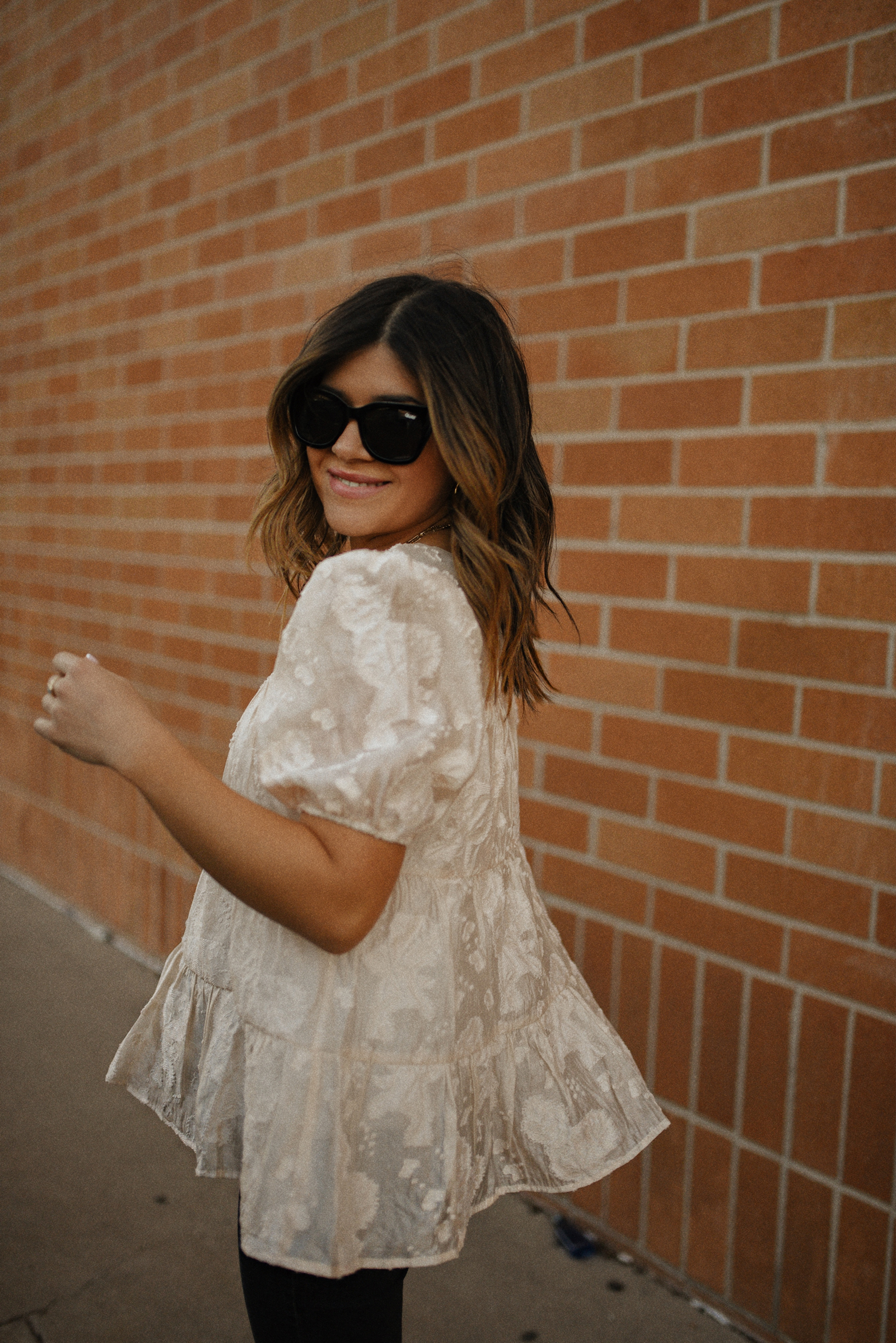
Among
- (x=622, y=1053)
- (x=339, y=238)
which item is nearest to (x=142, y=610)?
(x=339, y=238)

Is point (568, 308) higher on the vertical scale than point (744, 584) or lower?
higher

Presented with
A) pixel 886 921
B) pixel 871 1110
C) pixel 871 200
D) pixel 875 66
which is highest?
pixel 875 66

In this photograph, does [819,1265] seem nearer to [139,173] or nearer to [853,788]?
[853,788]

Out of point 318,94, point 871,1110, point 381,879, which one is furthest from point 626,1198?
point 318,94

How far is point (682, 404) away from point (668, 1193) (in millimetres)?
1681

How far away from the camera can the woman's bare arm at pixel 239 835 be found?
1.12m

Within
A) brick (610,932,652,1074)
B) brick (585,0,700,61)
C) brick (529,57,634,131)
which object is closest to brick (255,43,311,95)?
brick (529,57,634,131)

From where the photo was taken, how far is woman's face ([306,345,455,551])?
136 centimetres

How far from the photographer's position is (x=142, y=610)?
12.8 ft

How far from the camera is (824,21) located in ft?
6.44

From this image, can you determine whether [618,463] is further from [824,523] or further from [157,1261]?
[157,1261]

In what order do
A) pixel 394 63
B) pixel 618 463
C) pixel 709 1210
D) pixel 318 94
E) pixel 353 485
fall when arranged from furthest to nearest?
pixel 318 94 < pixel 394 63 < pixel 618 463 < pixel 709 1210 < pixel 353 485

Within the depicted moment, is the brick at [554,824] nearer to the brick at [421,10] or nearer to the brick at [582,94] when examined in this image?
the brick at [582,94]

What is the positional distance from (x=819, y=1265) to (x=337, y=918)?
150cm
